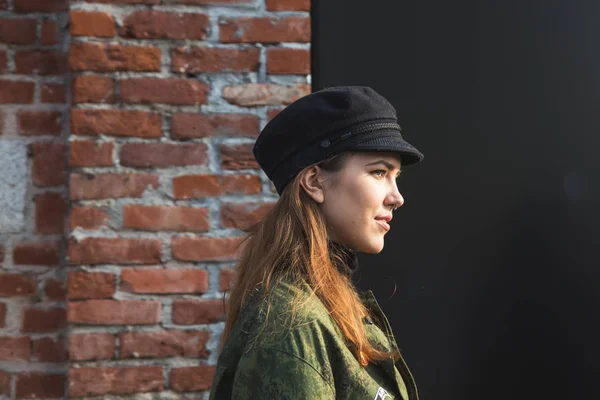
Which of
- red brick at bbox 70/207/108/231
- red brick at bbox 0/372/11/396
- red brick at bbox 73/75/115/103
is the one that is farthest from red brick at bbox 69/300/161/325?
red brick at bbox 73/75/115/103

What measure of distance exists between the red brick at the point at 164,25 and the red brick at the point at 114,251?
616 millimetres

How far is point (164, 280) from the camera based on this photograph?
6.62 feet

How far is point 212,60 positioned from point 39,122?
587 millimetres

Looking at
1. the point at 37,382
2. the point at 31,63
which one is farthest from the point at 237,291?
the point at 31,63

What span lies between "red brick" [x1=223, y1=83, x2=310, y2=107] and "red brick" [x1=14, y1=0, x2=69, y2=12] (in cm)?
60

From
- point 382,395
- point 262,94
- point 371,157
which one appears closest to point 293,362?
point 382,395

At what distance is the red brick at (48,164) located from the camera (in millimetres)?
2137

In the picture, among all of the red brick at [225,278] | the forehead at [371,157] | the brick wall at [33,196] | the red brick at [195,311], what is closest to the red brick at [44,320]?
the brick wall at [33,196]

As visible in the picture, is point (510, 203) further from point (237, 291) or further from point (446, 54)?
point (237, 291)

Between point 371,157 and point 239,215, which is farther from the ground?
point 371,157

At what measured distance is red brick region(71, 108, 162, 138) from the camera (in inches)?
79.1

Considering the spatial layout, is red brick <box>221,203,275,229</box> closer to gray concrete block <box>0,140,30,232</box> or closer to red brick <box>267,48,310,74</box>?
red brick <box>267,48,310,74</box>

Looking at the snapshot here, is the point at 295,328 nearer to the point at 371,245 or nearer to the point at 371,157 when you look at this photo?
the point at 371,245

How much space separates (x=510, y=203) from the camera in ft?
7.81
